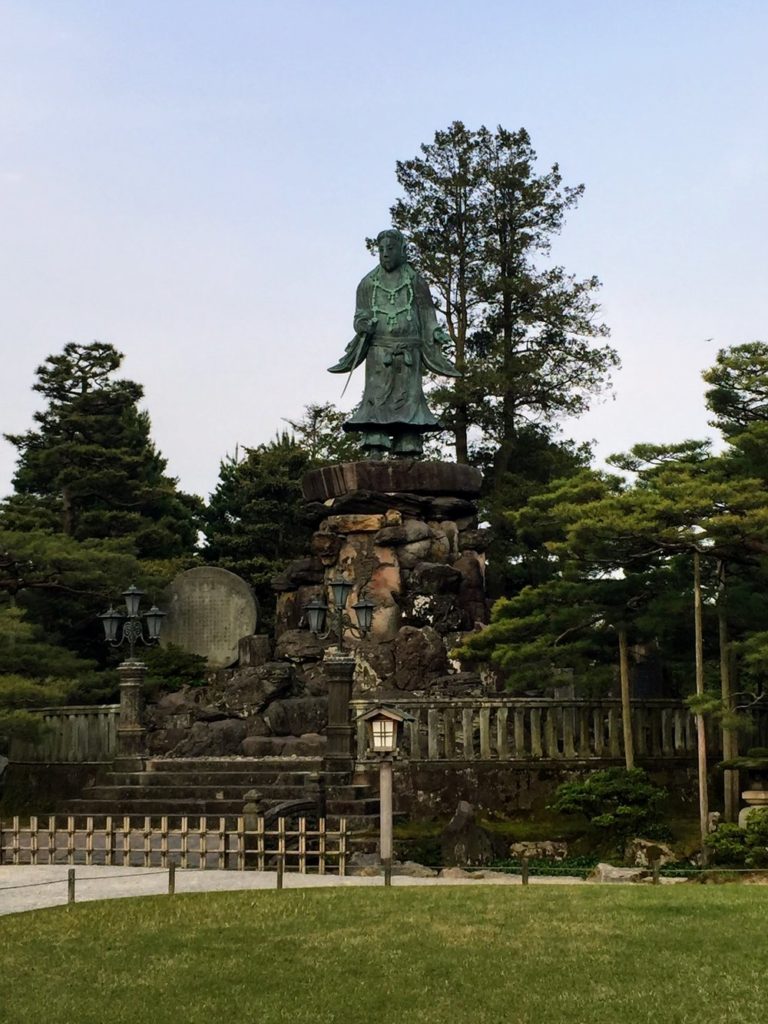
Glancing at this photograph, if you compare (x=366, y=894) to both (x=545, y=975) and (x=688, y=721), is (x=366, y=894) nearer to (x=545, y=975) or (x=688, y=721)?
(x=545, y=975)

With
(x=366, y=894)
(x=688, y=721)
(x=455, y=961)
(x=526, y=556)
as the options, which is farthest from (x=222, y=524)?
(x=455, y=961)

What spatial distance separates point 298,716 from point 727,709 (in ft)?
25.9

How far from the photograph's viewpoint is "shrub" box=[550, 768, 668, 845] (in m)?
19.5

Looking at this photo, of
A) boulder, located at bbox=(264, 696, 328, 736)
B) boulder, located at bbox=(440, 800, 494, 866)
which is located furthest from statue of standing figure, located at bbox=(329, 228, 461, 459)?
boulder, located at bbox=(440, 800, 494, 866)

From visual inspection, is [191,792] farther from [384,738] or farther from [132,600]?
[384,738]

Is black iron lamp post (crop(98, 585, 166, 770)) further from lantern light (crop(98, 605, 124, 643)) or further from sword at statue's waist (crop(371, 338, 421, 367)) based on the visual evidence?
sword at statue's waist (crop(371, 338, 421, 367))

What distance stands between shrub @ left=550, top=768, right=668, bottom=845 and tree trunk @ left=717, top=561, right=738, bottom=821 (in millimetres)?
943

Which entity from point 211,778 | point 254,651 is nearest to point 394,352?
point 254,651

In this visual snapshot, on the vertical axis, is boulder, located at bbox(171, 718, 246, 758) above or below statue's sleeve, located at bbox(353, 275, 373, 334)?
below

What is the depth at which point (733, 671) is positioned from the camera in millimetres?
21609

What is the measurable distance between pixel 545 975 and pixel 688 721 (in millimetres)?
12727

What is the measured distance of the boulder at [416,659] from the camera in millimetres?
25688

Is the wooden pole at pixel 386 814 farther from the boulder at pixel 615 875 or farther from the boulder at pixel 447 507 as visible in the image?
the boulder at pixel 447 507

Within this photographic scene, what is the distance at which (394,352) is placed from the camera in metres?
29.6
